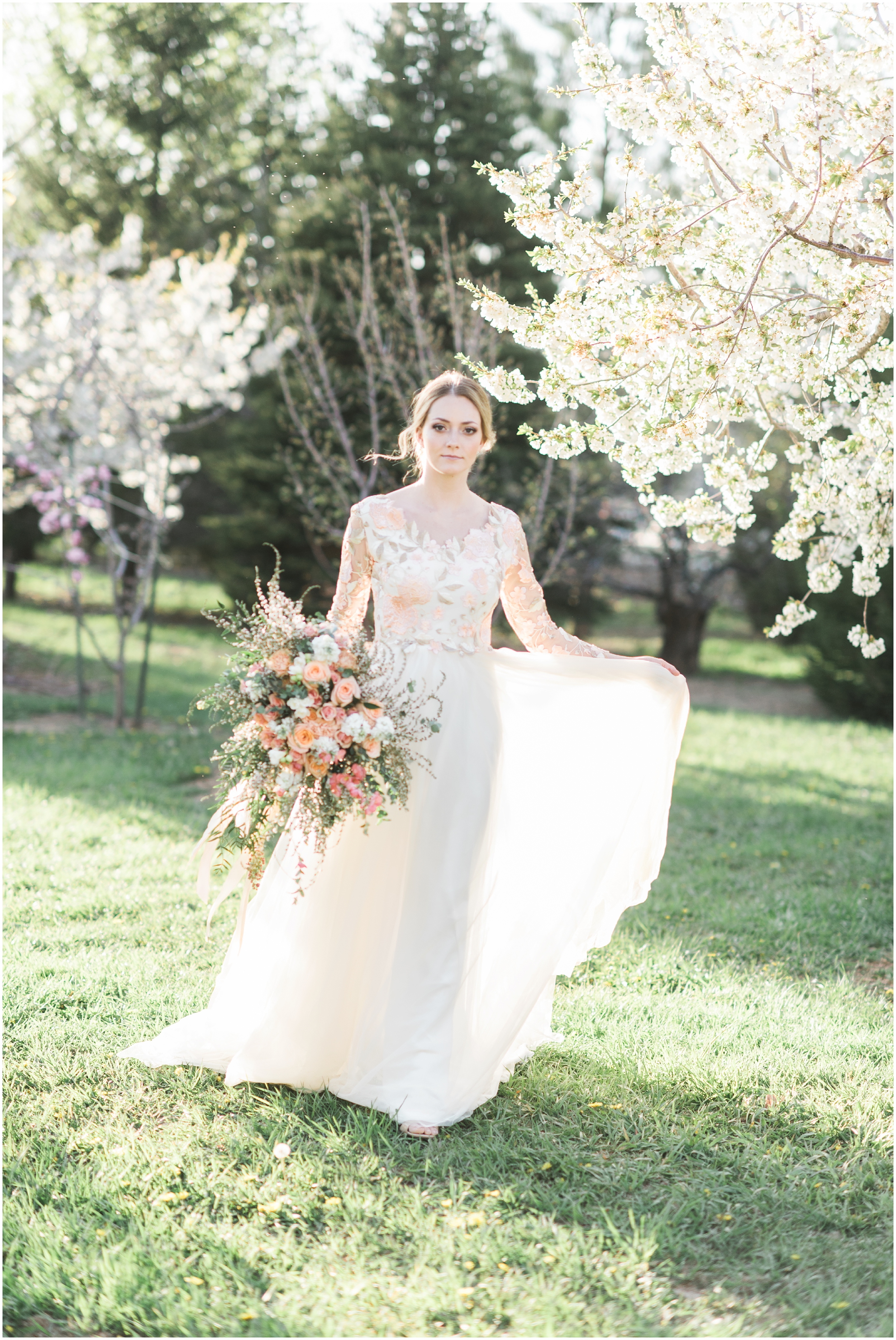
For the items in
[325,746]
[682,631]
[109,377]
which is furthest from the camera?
[682,631]

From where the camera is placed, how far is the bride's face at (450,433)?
11.9 feet

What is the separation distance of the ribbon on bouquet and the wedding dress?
0.21ft

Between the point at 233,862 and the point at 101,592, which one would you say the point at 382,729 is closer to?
the point at 233,862

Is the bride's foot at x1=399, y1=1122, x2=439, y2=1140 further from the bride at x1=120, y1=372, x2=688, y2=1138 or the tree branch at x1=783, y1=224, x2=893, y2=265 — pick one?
the tree branch at x1=783, y1=224, x2=893, y2=265

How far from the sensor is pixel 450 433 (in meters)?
3.63

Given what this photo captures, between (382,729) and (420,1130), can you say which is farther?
(420,1130)

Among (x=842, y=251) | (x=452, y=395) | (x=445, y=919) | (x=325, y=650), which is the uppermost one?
(x=842, y=251)

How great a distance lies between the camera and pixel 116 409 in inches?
430

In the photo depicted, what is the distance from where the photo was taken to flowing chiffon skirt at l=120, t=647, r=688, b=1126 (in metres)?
3.37

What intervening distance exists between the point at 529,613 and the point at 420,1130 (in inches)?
70.6

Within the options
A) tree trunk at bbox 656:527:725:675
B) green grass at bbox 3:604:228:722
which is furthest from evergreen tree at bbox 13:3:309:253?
tree trunk at bbox 656:527:725:675

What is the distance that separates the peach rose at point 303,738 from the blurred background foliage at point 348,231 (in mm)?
5049

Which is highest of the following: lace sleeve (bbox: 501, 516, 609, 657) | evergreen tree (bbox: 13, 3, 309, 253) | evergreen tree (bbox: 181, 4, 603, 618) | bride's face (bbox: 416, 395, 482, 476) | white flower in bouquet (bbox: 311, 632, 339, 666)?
evergreen tree (bbox: 13, 3, 309, 253)

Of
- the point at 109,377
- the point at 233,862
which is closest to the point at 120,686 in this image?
the point at 109,377
